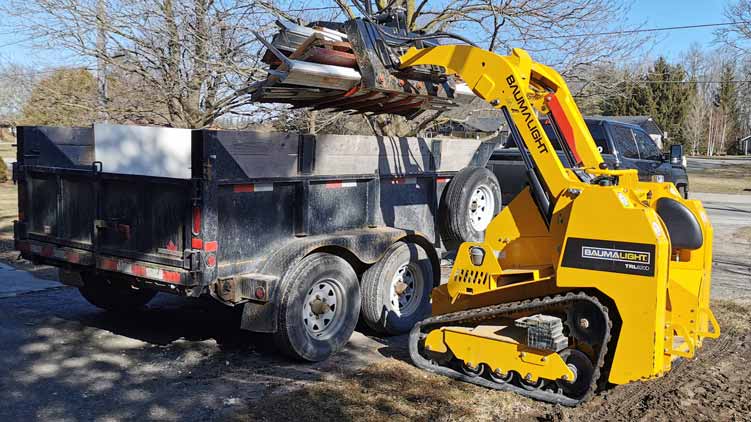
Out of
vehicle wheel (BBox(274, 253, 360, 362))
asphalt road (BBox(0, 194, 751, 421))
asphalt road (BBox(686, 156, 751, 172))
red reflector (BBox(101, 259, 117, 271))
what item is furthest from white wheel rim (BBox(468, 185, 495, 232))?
asphalt road (BBox(686, 156, 751, 172))

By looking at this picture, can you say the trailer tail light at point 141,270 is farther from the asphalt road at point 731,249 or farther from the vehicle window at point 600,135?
the vehicle window at point 600,135

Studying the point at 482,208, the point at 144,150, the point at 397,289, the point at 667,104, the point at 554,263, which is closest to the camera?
the point at 554,263

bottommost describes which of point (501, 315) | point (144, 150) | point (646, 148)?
point (501, 315)

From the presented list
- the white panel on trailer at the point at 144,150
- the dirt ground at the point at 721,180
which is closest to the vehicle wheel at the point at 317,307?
the white panel on trailer at the point at 144,150

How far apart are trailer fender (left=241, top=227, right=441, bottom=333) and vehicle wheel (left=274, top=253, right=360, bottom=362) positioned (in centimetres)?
7

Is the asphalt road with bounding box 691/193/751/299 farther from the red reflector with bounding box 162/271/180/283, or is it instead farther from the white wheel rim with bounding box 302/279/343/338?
the red reflector with bounding box 162/271/180/283

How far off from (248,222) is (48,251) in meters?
2.11

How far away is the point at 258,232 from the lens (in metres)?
5.88

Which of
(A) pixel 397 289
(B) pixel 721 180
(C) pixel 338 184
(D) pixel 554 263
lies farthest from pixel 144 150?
(B) pixel 721 180

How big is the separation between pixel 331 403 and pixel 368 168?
249 cm

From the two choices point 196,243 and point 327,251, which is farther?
point 327,251

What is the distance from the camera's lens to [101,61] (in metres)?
11.5

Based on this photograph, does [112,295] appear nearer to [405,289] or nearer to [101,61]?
[405,289]

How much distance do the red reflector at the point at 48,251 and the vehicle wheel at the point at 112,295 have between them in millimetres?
706
